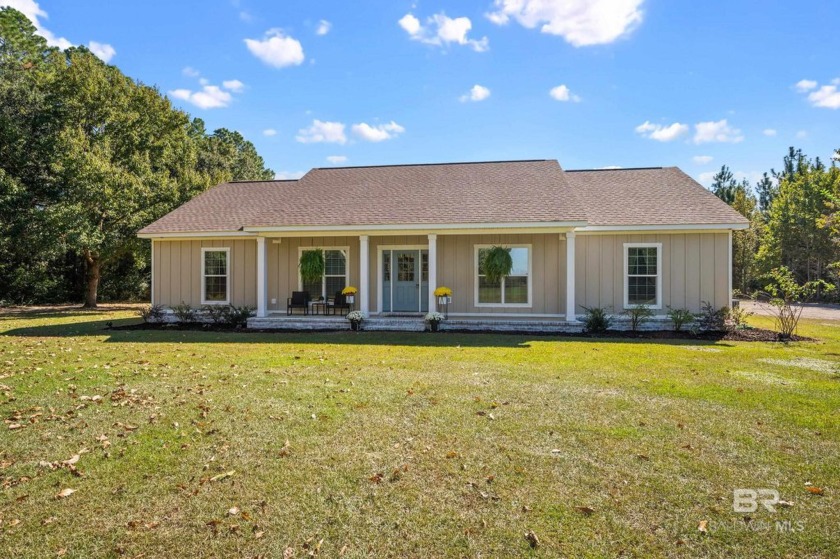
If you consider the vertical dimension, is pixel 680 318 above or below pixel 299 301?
below

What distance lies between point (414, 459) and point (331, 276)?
439 inches

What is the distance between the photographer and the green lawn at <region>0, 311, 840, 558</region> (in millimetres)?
2865

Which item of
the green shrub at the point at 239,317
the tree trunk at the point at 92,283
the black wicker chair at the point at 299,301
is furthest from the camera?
the tree trunk at the point at 92,283

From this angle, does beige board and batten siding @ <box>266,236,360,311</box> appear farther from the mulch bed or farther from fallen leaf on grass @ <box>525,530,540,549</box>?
fallen leaf on grass @ <box>525,530,540,549</box>

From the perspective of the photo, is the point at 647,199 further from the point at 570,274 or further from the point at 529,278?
the point at 529,278

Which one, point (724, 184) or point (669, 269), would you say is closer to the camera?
point (669, 269)

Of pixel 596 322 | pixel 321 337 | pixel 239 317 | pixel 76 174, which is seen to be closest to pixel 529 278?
pixel 596 322

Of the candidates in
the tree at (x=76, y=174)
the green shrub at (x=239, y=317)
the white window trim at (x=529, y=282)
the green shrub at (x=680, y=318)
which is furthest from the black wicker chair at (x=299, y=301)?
the green shrub at (x=680, y=318)

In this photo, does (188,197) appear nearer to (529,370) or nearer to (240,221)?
(240,221)

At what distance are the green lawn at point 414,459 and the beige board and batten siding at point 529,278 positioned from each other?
5883 mm

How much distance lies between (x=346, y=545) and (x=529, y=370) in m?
5.02

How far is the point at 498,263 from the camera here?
43.5ft

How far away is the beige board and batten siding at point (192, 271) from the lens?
14977 millimetres

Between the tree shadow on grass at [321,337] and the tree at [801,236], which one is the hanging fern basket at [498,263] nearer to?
the tree shadow on grass at [321,337]
